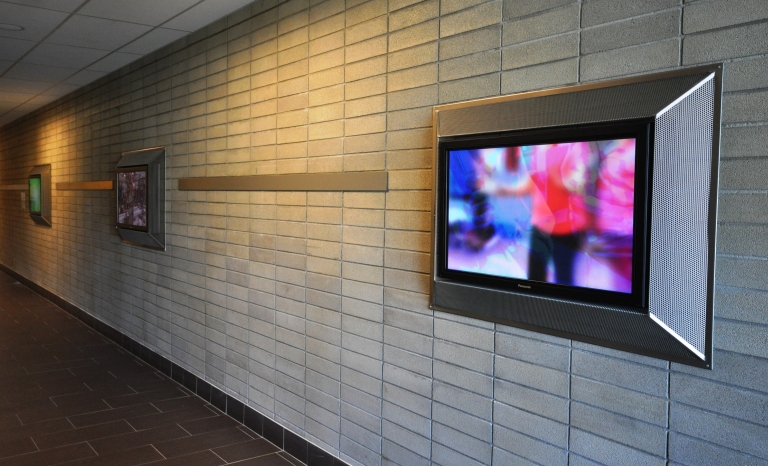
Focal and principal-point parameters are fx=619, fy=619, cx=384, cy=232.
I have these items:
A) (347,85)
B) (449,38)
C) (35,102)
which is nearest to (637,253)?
(449,38)

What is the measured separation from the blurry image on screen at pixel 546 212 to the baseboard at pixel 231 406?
1.73m

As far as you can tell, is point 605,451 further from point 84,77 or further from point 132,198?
point 84,77

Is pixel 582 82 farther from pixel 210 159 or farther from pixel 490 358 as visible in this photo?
pixel 210 159

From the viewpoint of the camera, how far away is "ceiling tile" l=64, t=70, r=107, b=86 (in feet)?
22.7

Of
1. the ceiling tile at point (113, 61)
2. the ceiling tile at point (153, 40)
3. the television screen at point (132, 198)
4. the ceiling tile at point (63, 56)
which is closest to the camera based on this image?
the ceiling tile at point (153, 40)

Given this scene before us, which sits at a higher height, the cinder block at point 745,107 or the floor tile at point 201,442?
the cinder block at point 745,107

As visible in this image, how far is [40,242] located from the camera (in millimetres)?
9828

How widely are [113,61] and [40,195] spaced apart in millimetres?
4195

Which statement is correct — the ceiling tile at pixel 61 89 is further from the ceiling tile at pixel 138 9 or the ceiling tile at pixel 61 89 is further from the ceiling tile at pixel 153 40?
the ceiling tile at pixel 138 9

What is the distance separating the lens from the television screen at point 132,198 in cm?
591

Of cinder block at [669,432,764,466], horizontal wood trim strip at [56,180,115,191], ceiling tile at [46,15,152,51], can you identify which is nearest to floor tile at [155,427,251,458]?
cinder block at [669,432,764,466]

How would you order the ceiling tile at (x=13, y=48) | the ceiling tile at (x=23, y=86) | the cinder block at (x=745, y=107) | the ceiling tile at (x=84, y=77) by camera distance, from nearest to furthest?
the cinder block at (x=745, y=107) < the ceiling tile at (x=13, y=48) < the ceiling tile at (x=84, y=77) < the ceiling tile at (x=23, y=86)

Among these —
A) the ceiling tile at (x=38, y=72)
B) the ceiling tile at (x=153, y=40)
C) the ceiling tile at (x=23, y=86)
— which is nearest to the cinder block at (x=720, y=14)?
the ceiling tile at (x=153, y=40)

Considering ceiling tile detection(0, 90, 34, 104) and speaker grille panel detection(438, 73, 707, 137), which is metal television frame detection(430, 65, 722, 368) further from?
ceiling tile detection(0, 90, 34, 104)
